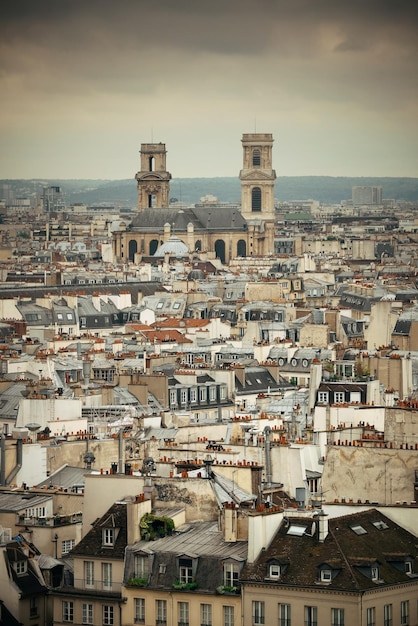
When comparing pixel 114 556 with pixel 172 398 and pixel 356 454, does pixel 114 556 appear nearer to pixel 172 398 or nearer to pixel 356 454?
pixel 356 454

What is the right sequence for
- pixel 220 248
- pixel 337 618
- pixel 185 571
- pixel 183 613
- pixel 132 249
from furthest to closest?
pixel 220 248 < pixel 132 249 < pixel 185 571 < pixel 183 613 < pixel 337 618

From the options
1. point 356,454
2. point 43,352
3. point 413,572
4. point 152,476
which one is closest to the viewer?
point 413,572

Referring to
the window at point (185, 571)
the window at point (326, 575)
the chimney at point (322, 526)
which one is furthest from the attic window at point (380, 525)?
the window at point (185, 571)

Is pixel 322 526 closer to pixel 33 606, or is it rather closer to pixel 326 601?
pixel 326 601

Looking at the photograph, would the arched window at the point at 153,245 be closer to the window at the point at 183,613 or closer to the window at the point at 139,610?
the window at the point at 139,610

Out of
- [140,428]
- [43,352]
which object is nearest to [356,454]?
[140,428]

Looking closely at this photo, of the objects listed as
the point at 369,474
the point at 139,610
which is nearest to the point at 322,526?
the point at 139,610

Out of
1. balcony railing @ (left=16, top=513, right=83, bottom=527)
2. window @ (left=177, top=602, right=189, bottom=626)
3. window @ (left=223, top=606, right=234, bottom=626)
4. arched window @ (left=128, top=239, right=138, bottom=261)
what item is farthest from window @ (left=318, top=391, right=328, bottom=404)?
arched window @ (left=128, top=239, right=138, bottom=261)
